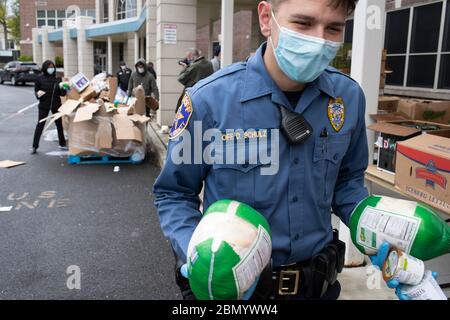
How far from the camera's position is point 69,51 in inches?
1448

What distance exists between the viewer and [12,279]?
386 cm

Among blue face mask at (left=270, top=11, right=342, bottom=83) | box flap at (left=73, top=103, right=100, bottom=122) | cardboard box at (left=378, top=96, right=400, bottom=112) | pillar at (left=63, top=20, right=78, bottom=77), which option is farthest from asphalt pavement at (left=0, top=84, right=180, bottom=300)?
pillar at (left=63, top=20, right=78, bottom=77)

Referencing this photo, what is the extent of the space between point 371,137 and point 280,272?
2.38 metres

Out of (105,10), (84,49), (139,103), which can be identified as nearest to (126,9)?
(84,49)

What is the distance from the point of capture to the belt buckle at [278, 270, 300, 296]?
166cm

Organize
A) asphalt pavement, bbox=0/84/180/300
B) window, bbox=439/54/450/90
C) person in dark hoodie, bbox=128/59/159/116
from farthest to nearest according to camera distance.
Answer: person in dark hoodie, bbox=128/59/159/116 < window, bbox=439/54/450/90 < asphalt pavement, bbox=0/84/180/300

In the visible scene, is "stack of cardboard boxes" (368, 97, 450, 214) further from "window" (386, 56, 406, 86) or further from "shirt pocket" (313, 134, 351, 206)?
"window" (386, 56, 406, 86)

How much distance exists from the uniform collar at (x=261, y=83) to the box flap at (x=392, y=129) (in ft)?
5.65

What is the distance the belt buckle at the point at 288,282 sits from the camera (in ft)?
5.43

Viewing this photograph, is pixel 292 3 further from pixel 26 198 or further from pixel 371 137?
pixel 26 198

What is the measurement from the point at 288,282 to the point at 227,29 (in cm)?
667

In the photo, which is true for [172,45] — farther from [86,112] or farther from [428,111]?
[428,111]

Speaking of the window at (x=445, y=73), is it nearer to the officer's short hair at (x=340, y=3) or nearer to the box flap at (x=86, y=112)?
the box flap at (x=86, y=112)
